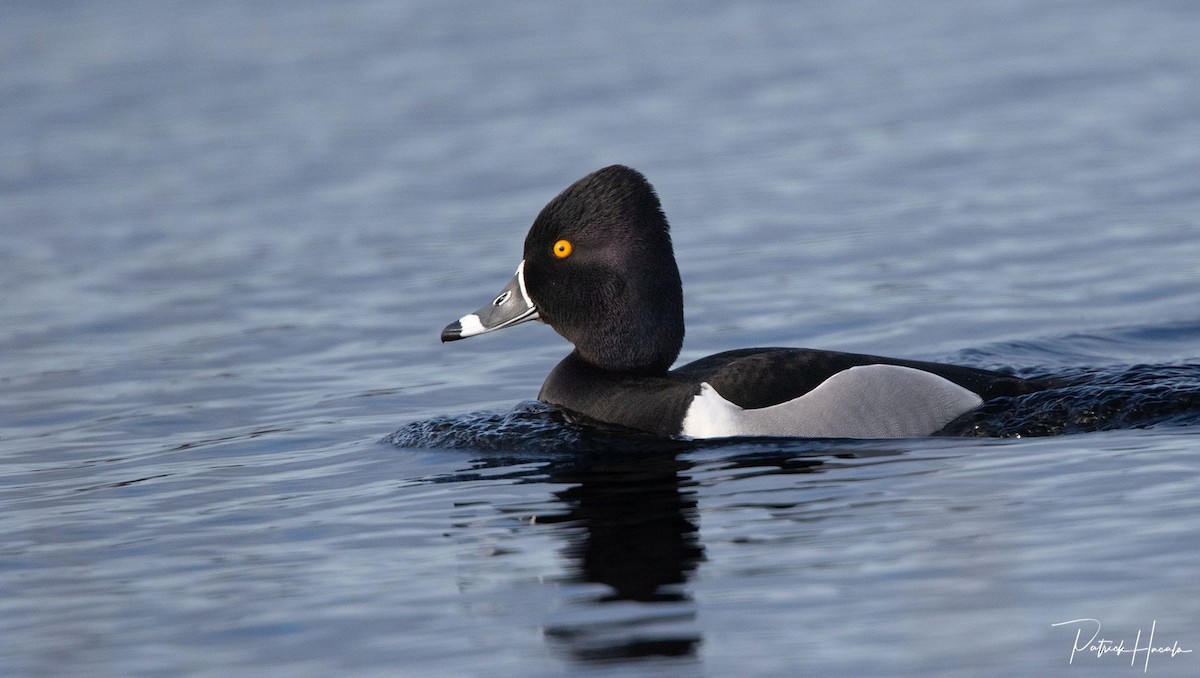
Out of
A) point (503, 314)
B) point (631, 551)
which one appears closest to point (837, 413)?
point (503, 314)

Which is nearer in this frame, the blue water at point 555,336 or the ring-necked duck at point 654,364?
the blue water at point 555,336

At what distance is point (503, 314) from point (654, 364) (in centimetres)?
87

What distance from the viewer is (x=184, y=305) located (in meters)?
12.4

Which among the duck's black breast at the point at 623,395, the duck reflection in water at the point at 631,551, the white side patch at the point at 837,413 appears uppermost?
the duck's black breast at the point at 623,395

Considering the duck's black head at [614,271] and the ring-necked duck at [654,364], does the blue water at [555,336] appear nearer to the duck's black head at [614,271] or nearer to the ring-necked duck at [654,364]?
the ring-necked duck at [654,364]

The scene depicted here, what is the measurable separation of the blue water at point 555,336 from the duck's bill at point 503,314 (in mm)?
441

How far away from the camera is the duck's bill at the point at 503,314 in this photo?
28.5 feet

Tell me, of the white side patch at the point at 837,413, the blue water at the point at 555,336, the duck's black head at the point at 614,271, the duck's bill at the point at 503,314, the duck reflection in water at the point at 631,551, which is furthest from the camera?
the duck's bill at the point at 503,314

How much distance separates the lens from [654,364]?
8352mm

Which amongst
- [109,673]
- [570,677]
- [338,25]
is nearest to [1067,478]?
[570,677]

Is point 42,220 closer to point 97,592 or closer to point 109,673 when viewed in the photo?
point 97,592

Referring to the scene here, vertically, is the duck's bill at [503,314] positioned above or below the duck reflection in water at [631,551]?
above

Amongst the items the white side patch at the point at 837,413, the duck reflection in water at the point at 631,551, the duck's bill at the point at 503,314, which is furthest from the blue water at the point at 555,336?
the duck's bill at the point at 503,314

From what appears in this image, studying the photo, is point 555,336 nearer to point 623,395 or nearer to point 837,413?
point 623,395
